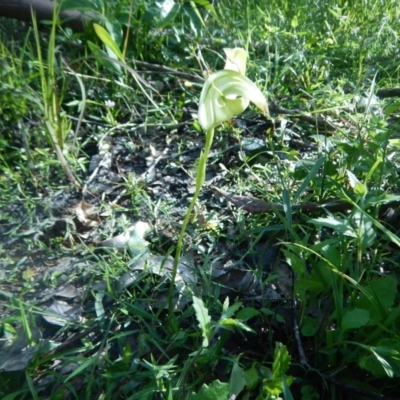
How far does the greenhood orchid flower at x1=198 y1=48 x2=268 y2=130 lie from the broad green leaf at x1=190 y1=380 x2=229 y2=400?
1.94 ft

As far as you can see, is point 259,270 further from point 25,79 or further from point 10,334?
point 25,79

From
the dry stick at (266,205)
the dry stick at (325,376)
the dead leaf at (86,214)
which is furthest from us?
the dead leaf at (86,214)

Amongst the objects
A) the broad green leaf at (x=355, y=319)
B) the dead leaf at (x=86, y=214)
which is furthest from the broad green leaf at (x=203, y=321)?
the dead leaf at (x=86, y=214)

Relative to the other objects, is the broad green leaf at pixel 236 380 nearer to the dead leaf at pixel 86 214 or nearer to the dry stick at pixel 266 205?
the dry stick at pixel 266 205

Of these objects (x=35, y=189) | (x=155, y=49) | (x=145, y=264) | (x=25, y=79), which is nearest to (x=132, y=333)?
(x=145, y=264)

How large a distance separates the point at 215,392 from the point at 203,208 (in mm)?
985

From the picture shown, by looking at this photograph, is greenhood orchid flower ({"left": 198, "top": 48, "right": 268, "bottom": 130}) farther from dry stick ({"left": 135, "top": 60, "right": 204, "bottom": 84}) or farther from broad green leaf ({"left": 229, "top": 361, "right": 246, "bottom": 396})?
dry stick ({"left": 135, "top": 60, "right": 204, "bottom": 84})

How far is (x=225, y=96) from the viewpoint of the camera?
4.76 ft

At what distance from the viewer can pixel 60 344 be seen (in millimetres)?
1776

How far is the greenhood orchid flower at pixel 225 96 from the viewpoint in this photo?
1.44 m

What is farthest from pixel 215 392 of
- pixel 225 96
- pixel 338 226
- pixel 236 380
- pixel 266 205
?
pixel 266 205

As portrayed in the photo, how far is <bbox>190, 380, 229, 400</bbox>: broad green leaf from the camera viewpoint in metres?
1.42

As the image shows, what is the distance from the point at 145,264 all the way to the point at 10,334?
451 mm

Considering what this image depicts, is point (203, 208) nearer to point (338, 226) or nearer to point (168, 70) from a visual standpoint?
point (338, 226)
